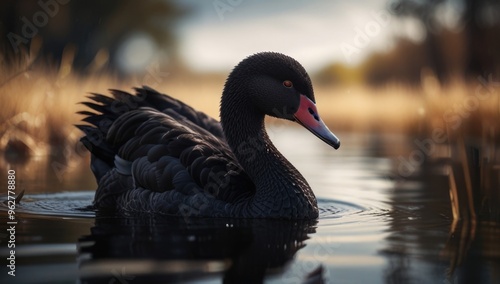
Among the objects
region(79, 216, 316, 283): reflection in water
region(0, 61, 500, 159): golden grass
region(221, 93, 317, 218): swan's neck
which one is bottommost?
region(79, 216, 316, 283): reflection in water

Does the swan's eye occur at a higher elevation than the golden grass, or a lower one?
lower

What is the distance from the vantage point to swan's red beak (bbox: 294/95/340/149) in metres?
7.24

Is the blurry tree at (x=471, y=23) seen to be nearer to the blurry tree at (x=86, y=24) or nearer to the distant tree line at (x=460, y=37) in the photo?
the distant tree line at (x=460, y=37)

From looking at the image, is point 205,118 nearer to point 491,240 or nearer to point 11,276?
point 491,240

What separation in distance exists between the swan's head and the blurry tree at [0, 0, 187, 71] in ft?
77.5

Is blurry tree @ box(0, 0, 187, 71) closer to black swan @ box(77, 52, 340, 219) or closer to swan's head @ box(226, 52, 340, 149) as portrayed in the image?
black swan @ box(77, 52, 340, 219)

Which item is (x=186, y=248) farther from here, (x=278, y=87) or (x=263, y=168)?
(x=278, y=87)

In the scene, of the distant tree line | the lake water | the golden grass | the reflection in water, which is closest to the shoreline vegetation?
the golden grass

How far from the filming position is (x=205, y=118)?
927 cm

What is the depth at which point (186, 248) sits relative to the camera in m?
5.63

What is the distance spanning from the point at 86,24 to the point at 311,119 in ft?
114

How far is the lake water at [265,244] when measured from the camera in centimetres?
478

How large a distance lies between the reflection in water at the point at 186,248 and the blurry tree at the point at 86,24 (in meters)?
24.7

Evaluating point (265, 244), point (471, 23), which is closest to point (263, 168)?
point (265, 244)
